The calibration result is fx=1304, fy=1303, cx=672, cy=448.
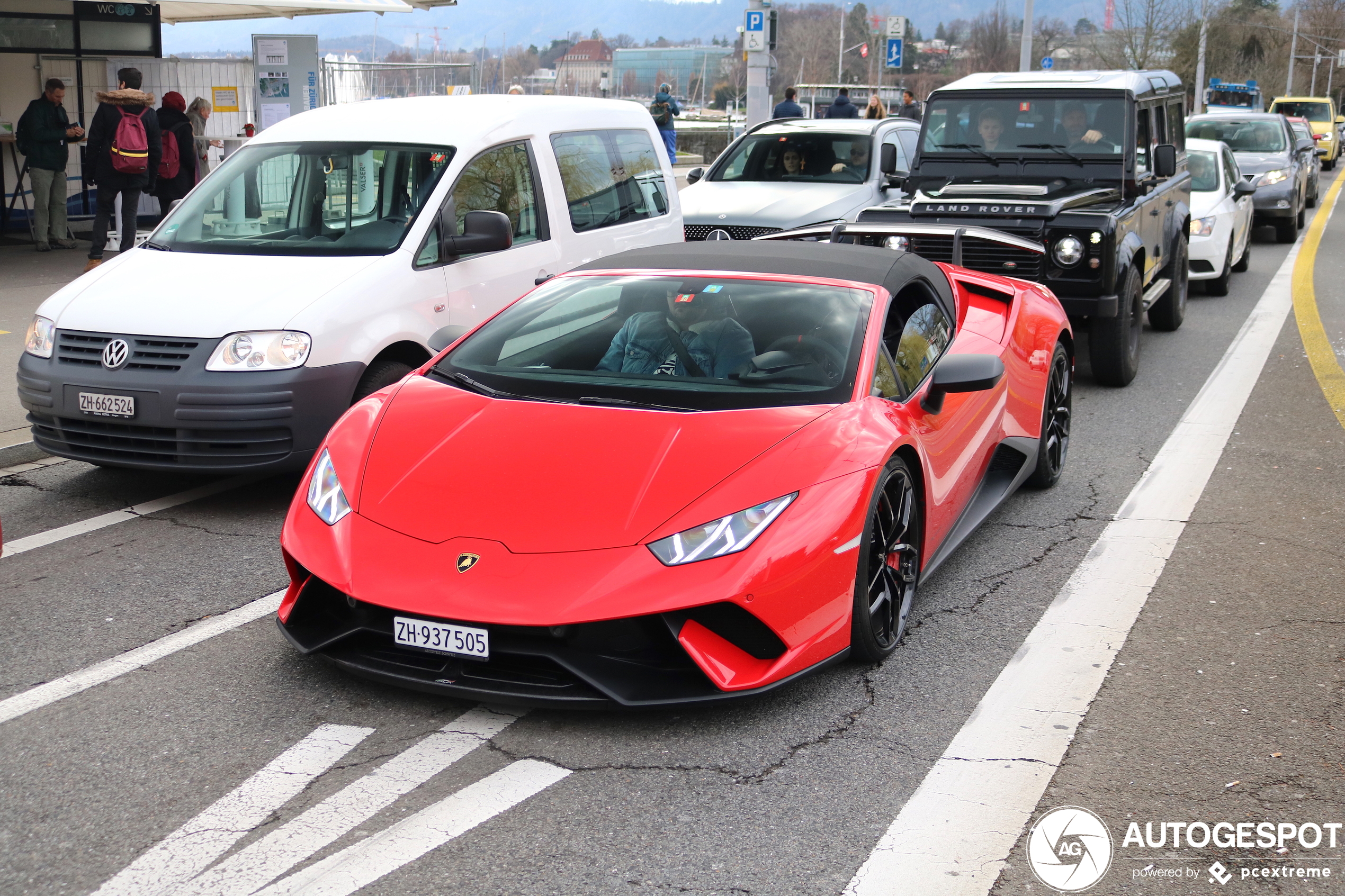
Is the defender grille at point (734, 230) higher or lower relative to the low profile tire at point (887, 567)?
higher

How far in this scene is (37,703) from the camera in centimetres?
402

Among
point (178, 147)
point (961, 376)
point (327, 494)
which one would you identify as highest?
point (178, 147)

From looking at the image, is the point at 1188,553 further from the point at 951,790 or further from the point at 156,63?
the point at 156,63

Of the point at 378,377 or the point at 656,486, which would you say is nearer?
the point at 656,486

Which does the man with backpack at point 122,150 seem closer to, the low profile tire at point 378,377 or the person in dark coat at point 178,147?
the person in dark coat at point 178,147

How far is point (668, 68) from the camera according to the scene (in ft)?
449

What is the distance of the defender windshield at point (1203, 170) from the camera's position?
13.8 metres

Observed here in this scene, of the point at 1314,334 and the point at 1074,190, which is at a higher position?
the point at 1074,190

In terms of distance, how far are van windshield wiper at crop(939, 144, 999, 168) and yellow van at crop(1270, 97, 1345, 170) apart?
36305 mm

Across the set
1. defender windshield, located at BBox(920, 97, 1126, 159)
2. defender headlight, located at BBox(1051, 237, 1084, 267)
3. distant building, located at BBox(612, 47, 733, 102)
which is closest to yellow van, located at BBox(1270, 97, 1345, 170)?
defender windshield, located at BBox(920, 97, 1126, 159)

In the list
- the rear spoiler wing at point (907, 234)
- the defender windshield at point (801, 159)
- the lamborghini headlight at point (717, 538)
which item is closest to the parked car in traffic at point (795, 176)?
the defender windshield at point (801, 159)

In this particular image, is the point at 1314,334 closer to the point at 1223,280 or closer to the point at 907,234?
the point at 1223,280

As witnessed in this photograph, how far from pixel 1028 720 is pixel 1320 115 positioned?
46.6 meters

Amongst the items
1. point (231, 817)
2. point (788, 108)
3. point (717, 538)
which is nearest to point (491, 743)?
point (231, 817)
